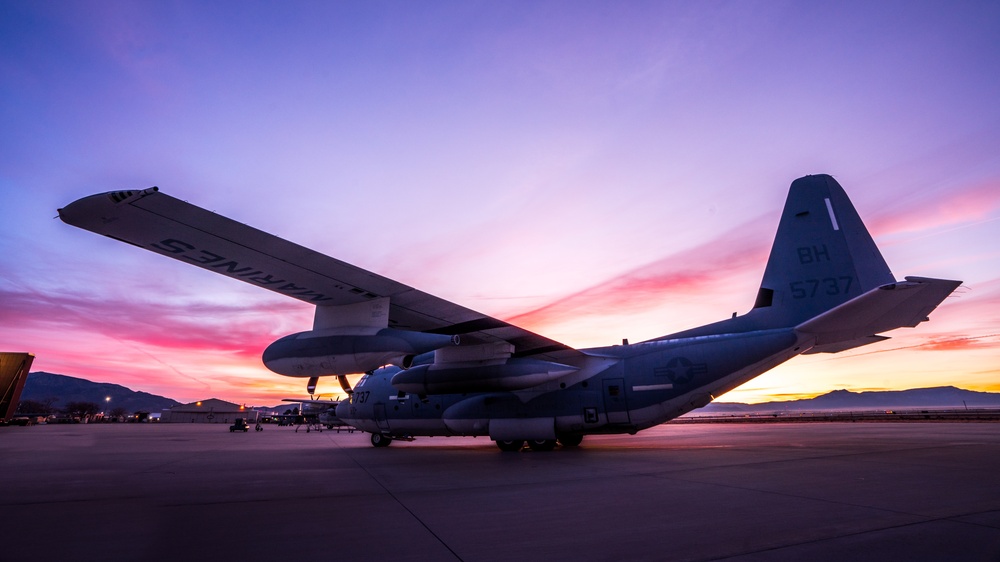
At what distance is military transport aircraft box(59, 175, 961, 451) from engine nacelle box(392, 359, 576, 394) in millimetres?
40

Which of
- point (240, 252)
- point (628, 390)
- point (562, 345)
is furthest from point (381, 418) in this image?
point (240, 252)

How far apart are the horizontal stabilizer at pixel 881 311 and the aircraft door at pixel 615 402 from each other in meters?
5.14

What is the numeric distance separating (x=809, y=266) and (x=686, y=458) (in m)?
6.80

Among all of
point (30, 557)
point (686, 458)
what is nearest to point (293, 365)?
point (30, 557)

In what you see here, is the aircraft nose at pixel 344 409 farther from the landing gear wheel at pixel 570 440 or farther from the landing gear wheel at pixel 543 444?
the landing gear wheel at pixel 570 440

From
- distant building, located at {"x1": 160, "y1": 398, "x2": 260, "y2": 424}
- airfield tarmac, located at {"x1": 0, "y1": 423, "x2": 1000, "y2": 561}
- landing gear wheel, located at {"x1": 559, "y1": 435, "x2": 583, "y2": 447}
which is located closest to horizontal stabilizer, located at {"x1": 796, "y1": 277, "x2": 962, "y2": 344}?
airfield tarmac, located at {"x1": 0, "y1": 423, "x2": 1000, "y2": 561}

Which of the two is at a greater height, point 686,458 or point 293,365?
point 293,365

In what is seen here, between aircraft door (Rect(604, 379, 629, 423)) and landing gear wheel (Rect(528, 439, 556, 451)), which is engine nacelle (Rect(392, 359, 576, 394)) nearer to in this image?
aircraft door (Rect(604, 379, 629, 423))

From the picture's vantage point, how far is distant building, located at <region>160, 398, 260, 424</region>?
99825 millimetres

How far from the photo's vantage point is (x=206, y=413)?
343 ft

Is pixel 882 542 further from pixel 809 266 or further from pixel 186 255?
pixel 809 266

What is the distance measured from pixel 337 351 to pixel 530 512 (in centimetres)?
549

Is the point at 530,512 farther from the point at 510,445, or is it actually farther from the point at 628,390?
the point at 510,445

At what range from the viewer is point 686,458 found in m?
11.1
